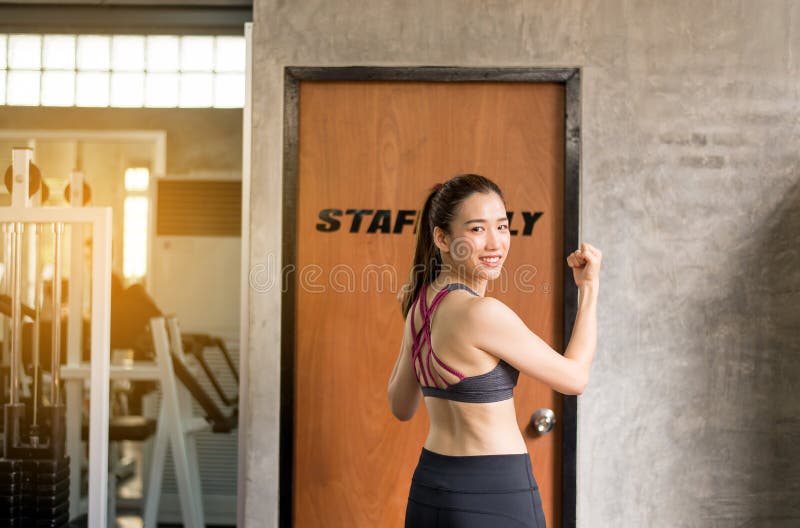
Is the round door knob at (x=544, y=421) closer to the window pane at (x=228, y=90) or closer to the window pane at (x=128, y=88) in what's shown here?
the window pane at (x=228, y=90)

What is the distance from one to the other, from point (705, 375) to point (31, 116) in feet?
15.1

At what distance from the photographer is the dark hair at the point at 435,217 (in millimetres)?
1602

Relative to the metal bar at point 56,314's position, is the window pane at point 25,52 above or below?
above

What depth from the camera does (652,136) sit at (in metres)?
2.29

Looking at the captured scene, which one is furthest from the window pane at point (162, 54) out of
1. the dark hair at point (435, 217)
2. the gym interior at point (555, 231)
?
the dark hair at point (435, 217)

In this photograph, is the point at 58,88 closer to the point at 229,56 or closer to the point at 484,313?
the point at 229,56

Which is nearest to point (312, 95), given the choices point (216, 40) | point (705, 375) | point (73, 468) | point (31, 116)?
point (705, 375)

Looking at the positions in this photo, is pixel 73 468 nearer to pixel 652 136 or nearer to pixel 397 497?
pixel 397 497

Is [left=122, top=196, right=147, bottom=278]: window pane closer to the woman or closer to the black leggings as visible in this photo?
the woman

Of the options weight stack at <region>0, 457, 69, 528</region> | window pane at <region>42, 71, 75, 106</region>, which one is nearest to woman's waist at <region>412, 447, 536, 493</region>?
weight stack at <region>0, 457, 69, 528</region>

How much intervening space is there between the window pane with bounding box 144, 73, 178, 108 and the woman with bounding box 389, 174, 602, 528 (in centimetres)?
372

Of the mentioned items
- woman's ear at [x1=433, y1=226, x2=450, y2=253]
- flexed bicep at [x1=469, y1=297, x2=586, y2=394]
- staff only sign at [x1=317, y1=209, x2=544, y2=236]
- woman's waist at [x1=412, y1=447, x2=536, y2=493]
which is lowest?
woman's waist at [x1=412, y1=447, x2=536, y2=493]

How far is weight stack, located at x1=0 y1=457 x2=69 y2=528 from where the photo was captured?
2508 mm

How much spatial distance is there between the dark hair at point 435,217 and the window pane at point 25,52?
4.26 metres
